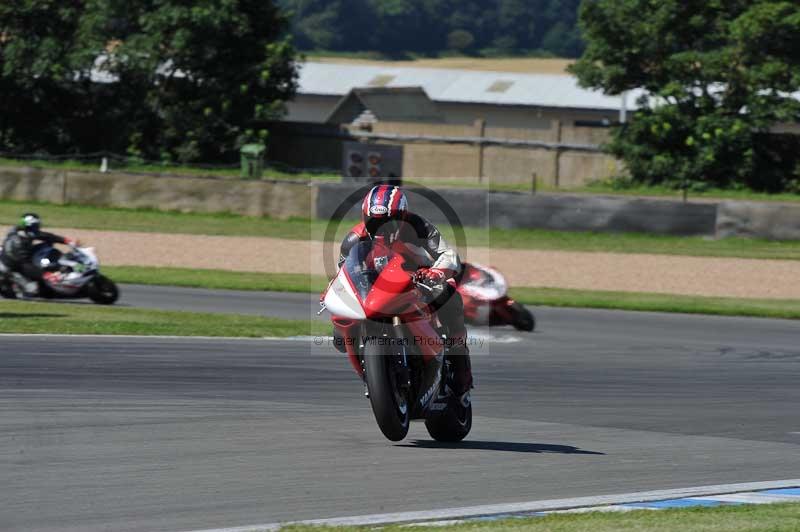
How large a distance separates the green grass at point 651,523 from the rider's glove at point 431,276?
80.1 inches

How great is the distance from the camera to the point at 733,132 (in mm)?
38500

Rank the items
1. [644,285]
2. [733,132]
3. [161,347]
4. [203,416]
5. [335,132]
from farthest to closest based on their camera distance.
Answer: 1. [335,132]
2. [733,132]
3. [644,285]
4. [161,347]
5. [203,416]

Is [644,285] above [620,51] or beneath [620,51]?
beneath

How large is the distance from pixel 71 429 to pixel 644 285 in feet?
55.4

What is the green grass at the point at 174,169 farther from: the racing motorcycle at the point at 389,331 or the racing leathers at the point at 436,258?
the racing motorcycle at the point at 389,331

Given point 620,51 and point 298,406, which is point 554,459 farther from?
point 620,51

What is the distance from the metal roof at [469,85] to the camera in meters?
66.6

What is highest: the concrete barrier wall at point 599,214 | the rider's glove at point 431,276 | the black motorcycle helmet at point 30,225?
the rider's glove at point 431,276

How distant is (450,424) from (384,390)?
1.01m

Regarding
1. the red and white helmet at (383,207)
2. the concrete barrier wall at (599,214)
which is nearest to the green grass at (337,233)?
the concrete barrier wall at (599,214)

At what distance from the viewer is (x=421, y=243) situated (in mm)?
8391

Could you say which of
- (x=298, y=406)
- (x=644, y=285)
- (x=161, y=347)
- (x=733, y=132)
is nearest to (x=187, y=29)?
(x=733, y=132)

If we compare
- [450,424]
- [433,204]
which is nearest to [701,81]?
[433,204]

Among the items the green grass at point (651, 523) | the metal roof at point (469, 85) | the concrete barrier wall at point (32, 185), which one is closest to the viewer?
the green grass at point (651, 523)
